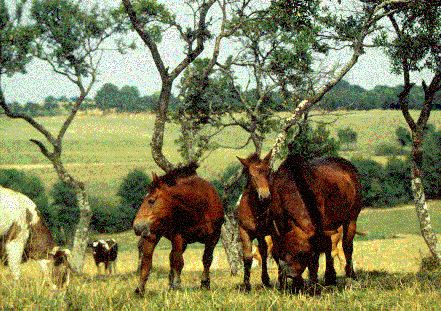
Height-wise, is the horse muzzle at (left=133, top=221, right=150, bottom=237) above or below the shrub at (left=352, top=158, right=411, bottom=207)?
above

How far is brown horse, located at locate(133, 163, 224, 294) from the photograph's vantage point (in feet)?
34.4

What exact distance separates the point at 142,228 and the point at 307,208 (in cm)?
271

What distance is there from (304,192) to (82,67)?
23.3 meters

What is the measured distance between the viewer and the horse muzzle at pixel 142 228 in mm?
10297

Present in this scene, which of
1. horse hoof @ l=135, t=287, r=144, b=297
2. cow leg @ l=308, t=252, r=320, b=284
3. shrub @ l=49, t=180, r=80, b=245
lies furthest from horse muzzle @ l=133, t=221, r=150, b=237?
shrub @ l=49, t=180, r=80, b=245

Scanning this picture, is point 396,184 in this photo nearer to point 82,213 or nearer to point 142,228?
point 82,213

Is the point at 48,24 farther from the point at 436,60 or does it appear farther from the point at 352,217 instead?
the point at 352,217

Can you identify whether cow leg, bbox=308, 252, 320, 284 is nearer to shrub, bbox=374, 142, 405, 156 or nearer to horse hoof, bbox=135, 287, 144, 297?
horse hoof, bbox=135, 287, 144, 297

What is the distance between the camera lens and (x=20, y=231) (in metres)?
13.4

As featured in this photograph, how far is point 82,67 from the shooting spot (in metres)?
31.2

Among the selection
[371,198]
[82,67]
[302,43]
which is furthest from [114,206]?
[302,43]

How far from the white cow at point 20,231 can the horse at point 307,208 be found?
5.02 metres

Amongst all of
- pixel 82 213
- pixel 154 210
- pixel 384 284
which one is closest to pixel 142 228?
pixel 154 210

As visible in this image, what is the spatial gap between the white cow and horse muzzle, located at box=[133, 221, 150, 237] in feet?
11.0
